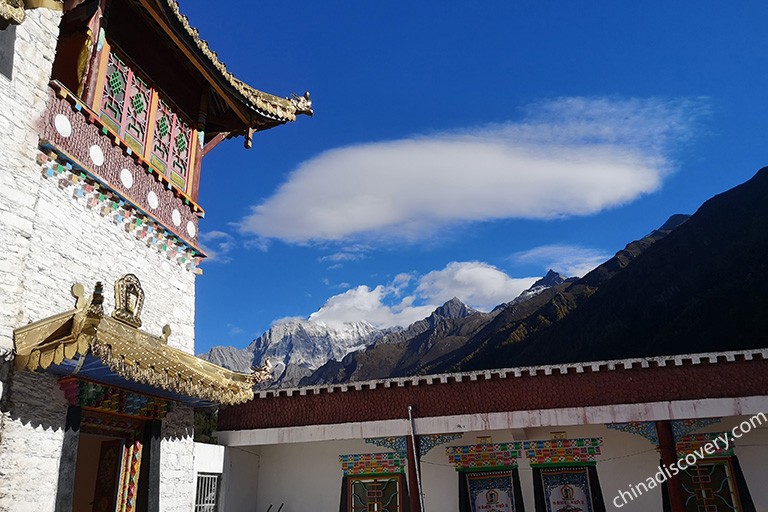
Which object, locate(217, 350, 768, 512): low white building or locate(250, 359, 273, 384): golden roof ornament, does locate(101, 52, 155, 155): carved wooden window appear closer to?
locate(250, 359, 273, 384): golden roof ornament

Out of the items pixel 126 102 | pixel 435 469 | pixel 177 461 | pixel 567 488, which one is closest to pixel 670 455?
pixel 567 488

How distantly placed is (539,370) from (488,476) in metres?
2.46

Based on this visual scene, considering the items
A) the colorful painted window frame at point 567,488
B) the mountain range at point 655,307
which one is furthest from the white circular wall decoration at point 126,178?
the mountain range at point 655,307

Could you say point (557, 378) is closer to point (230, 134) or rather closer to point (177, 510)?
point (177, 510)

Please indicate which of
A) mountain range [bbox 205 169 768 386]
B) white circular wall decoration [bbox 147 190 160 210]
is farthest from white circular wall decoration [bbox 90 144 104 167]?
mountain range [bbox 205 169 768 386]

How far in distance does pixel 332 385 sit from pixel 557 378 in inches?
149

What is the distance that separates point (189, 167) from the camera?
28.1 ft

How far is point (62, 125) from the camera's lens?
19.6ft

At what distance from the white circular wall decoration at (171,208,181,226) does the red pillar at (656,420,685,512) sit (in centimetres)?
773

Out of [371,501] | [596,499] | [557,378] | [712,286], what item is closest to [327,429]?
[371,501]

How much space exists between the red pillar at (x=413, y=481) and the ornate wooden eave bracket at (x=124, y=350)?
3208 millimetres

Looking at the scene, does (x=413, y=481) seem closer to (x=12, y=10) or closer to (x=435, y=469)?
(x=435, y=469)

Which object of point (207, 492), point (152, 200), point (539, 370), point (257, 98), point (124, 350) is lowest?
point (207, 492)

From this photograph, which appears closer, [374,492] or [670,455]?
[670,455]
